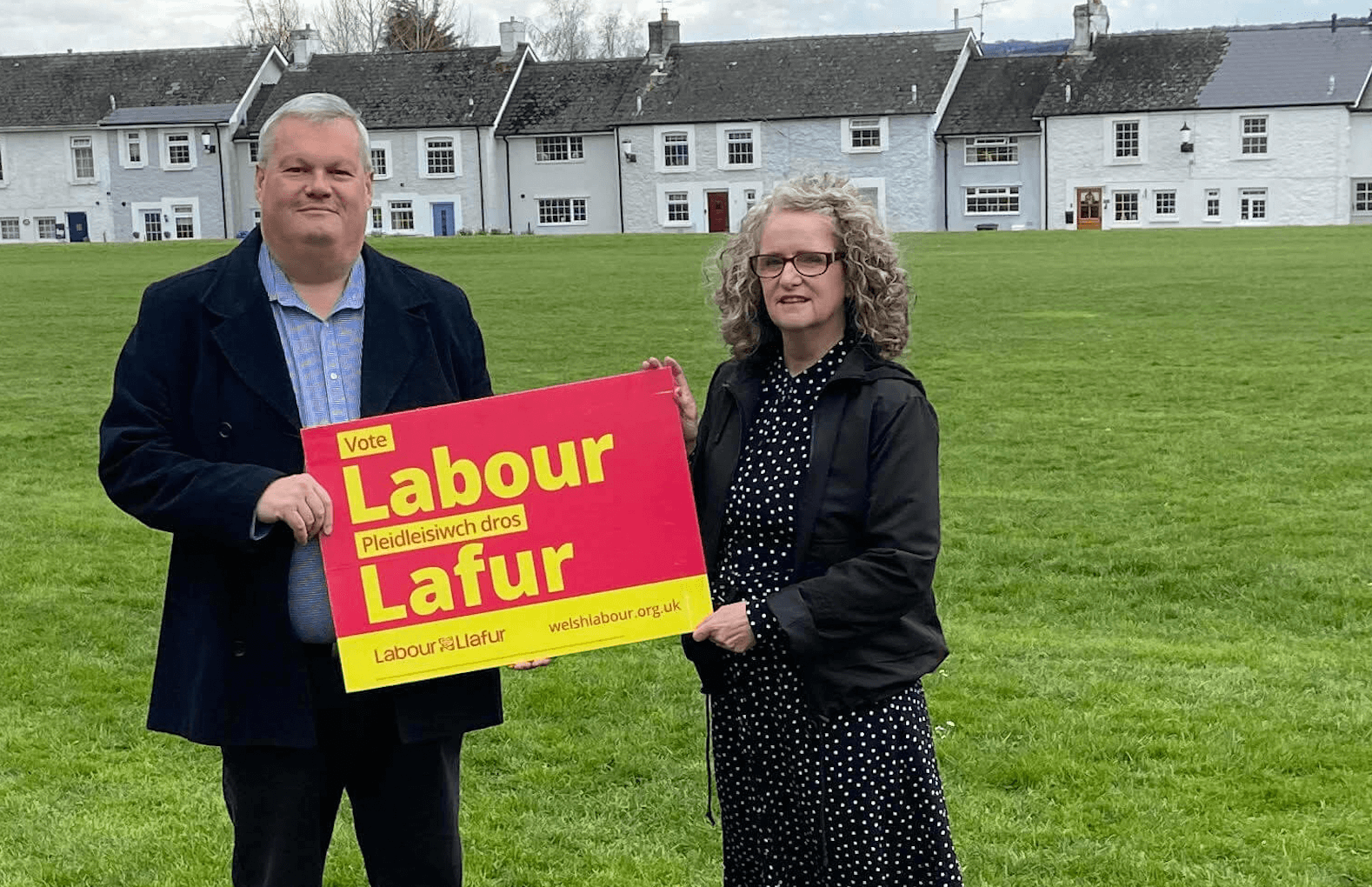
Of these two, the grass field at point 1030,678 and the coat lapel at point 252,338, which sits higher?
the coat lapel at point 252,338

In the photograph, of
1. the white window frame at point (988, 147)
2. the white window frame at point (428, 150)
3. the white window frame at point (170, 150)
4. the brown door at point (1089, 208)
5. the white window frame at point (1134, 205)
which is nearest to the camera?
the white window frame at point (1134, 205)

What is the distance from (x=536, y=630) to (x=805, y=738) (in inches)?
25.4

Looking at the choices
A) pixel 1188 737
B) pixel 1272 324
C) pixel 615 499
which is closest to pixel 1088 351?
pixel 1272 324

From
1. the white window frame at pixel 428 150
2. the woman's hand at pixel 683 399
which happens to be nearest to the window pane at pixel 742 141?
the white window frame at pixel 428 150

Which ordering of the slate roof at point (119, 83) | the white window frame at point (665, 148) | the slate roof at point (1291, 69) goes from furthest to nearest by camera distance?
the slate roof at point (119, 83) < the white window frame at point (665, 148) < the slate roof at point (1291, 69)

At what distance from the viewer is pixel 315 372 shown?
3533 mm

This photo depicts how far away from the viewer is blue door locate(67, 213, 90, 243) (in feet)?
236

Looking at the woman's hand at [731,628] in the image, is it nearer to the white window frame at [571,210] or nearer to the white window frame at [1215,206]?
the white window frame at [1215,206]

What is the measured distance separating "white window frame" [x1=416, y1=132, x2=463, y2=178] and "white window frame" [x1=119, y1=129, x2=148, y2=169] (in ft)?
40.0

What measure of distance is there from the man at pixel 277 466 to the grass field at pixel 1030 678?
4.67 feet

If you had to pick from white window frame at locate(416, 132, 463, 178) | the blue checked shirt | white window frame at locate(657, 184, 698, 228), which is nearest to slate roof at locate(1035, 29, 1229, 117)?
white window frame at locate(657, 184, 698, 228)

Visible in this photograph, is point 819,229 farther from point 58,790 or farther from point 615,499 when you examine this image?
point 58,790

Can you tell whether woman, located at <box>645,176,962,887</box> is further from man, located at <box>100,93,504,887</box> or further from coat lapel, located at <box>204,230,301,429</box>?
coat lapel, located at <box>204,230,301,429</box>

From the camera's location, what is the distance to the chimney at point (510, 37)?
69.6 meters
